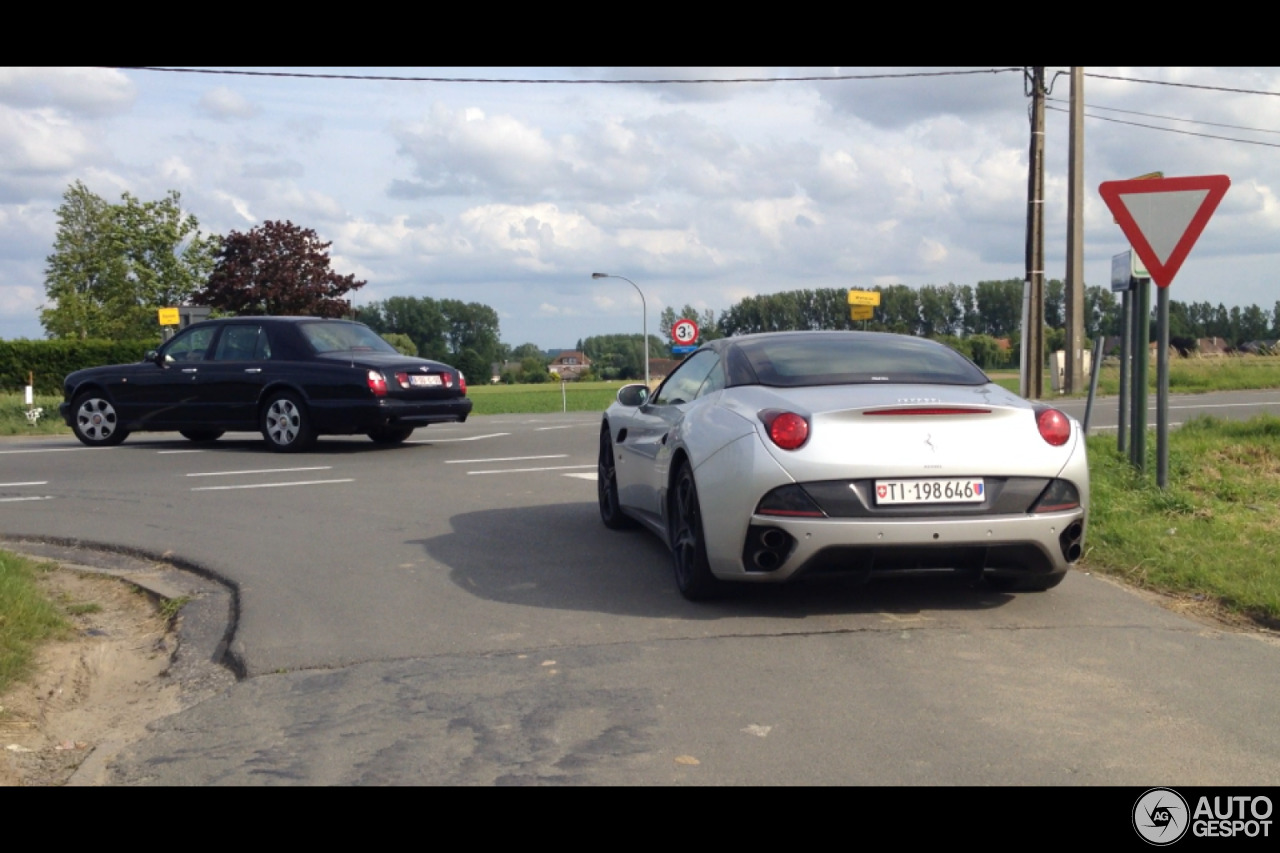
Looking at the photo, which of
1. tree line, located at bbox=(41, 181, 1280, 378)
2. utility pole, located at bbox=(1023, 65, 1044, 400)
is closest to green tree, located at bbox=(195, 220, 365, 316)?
tree line, located at bbox=(41, 181, 1280, 378)

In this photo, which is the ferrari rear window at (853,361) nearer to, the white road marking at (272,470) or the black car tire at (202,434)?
the white road marking at (272,470)

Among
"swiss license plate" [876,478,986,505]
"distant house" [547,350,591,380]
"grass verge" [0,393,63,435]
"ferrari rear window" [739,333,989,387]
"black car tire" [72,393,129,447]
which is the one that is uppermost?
"ferrari rear window" [739,333,989,387]

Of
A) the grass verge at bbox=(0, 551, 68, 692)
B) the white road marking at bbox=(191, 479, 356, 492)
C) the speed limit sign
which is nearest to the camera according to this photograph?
the grass verge at bbox=(0, 551, 68, 692)

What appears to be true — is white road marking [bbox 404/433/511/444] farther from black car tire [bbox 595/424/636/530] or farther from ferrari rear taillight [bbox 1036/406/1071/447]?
ferrari rear taillight [bbox 1036/406/1071/447]

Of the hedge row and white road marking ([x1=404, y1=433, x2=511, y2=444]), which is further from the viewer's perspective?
the hedge row

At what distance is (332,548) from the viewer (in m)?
8.30

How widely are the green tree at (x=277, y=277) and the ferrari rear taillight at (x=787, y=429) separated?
50.2m

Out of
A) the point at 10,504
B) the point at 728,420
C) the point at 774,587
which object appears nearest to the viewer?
the point at 728,420

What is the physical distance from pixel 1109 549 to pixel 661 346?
5641cm

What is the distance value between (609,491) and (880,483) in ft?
11.8

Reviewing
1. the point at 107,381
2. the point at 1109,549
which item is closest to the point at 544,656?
the point at 1109,549
